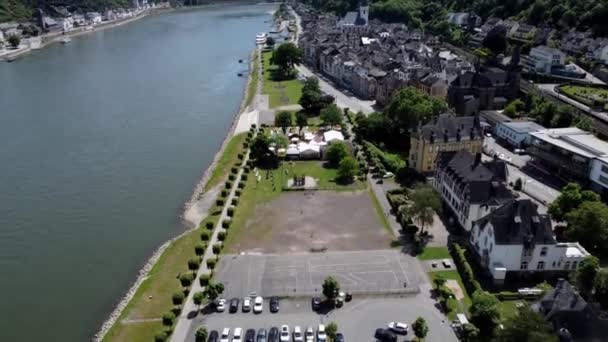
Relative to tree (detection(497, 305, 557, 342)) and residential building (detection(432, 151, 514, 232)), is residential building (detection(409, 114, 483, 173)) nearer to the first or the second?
residential building (detection(432, 151, 514, 232))

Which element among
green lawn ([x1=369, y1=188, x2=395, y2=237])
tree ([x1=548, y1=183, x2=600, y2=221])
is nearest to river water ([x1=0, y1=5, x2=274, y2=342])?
green lawn ([x1=369, y1=188, x2=395, y2=237])

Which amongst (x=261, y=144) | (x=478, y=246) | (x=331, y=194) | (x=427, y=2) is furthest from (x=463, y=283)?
(x=427, y=2)

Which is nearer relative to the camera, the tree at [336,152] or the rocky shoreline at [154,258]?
the rocky shoreline at [154,258]

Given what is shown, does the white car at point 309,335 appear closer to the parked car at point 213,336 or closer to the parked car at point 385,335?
the parked car at point 385,335

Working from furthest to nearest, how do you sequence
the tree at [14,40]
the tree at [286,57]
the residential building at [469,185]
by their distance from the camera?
the tree at [14,40], the tree at [286,57], the residential building at [469,185]

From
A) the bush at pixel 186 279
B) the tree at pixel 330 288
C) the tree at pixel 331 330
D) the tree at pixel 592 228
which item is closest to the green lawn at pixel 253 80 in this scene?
the bush at pixel 186 279

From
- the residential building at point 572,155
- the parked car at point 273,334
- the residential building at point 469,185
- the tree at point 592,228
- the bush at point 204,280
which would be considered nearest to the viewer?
the parked car at point 273,334
